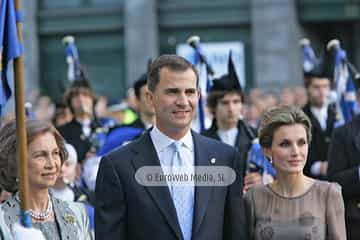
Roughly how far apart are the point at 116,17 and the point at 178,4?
1425mm

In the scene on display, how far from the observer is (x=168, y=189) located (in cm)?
442

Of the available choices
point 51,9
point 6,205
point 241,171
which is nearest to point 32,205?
point 6,205

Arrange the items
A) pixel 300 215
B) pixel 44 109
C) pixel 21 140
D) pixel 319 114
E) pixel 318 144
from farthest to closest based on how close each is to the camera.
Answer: pixel 44 109, pixel 319 114, pixel 318 144, pixel 300 215, pixel 21 140

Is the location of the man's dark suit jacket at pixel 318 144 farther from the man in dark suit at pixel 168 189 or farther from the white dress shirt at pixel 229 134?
the man in dark suit at pixel 168 189

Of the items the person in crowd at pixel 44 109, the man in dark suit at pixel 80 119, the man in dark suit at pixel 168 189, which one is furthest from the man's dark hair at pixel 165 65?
the person in crowd at pixel 44 109

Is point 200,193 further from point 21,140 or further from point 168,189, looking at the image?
point 21,140

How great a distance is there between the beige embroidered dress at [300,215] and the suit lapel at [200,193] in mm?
339

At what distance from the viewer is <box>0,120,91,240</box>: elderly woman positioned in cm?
435

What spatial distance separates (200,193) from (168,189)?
16 centimetres

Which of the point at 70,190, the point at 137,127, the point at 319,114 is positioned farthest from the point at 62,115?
the point at 70,190

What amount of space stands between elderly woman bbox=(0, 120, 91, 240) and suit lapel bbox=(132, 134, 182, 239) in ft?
1.29

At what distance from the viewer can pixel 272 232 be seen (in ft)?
15.0

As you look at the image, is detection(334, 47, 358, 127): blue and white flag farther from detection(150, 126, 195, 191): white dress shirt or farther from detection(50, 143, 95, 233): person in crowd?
detection(150, 126, 195, 191): white dress shirt

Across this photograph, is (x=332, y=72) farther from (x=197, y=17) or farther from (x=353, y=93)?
(x=197, y=17)
